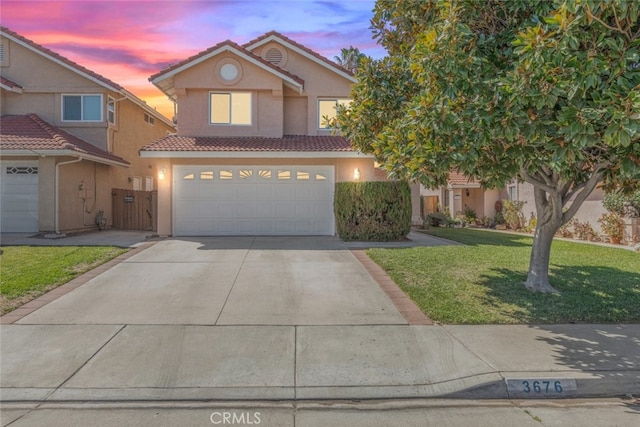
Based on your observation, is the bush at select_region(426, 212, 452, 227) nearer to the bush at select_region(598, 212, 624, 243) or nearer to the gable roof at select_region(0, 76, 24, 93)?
the bush at select_region(598, 212, 624, 243)

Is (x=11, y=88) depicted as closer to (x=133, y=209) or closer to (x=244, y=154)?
(x=133, y=209)

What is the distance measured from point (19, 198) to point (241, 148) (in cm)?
823

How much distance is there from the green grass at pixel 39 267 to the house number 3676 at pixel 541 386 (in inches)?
288

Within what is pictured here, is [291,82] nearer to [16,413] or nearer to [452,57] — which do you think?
[452,57]

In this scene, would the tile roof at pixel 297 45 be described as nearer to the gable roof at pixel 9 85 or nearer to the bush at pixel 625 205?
the gable roof at pixel 9 85

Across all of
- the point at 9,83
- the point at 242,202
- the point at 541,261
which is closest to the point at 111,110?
the point at 9,83

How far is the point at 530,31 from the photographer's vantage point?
14.6 ft

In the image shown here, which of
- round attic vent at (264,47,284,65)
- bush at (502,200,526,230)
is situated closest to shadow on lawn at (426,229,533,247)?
bush at (502,200,526,230)

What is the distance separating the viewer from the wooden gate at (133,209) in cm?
1684

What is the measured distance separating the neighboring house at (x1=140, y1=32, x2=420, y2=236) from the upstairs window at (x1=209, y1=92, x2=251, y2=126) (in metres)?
0.04

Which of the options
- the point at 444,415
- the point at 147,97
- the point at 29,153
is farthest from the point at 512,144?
the point at 147,97

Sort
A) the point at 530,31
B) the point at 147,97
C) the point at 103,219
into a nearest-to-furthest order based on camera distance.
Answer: the point at 530,31
the point at 103,219
the point at 147,97

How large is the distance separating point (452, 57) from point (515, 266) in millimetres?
5779

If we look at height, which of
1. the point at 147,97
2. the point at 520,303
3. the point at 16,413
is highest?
the point at 147,97
